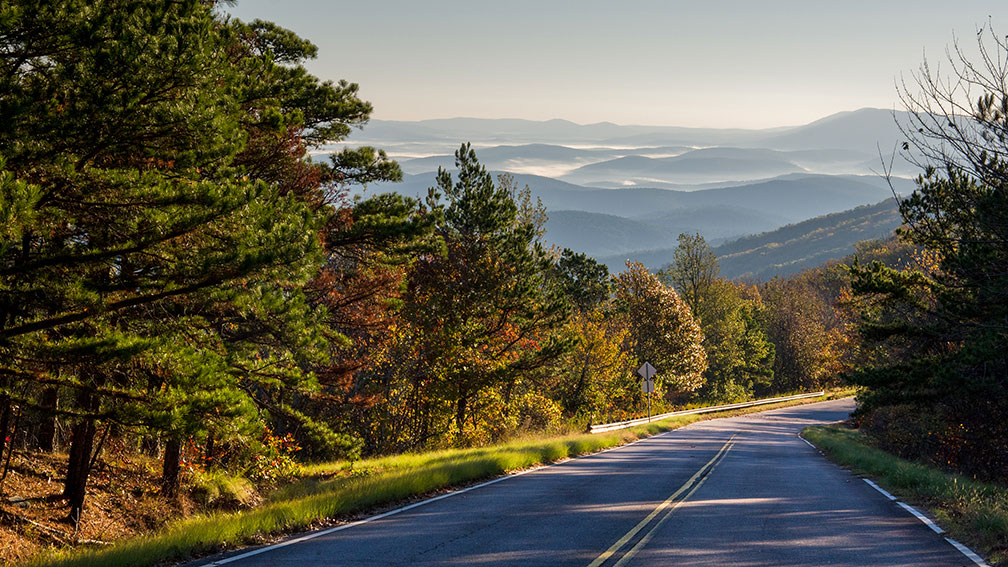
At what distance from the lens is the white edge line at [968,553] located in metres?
8.62

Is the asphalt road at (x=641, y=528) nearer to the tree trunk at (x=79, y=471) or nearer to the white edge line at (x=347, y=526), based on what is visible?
the white edge line at (x=347, y=526)

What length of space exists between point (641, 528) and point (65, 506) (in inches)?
410

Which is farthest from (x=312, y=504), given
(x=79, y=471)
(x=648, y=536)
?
(x=79, y=471)

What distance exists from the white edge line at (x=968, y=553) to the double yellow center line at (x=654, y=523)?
3567 mm

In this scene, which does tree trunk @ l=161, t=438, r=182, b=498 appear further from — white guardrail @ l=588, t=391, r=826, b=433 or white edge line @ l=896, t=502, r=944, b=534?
white guardrail @ l=588, t=391, r=826, b=433

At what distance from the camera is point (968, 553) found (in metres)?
9.17

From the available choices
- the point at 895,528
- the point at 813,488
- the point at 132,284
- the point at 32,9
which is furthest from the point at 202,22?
the point at 813,488

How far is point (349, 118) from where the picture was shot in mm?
20844

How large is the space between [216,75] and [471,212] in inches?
815

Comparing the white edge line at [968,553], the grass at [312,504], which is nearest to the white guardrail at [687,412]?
the grass at [312,504]

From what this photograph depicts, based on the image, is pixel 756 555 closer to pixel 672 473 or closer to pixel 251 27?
pixel 672 473

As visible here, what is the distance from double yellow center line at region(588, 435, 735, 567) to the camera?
8.62 metres

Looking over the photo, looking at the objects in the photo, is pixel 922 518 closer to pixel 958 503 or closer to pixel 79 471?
pixel 958 503

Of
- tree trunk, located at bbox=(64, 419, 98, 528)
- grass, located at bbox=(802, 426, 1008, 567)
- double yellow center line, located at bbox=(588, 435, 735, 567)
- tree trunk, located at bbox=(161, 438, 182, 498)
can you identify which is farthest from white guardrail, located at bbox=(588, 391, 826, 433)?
tree trunk, located at bbox=(64, 419, 98, 528)
